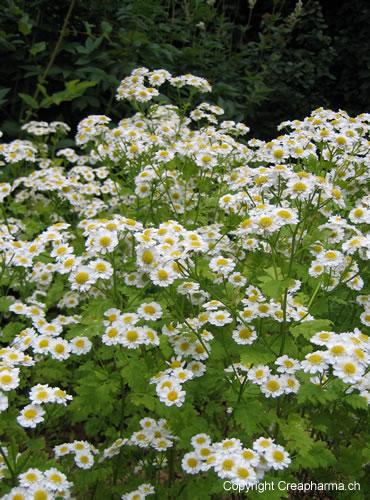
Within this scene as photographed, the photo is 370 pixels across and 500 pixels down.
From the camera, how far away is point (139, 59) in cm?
564

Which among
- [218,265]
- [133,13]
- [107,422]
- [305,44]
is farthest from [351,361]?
[305,44]

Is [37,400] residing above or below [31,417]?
above

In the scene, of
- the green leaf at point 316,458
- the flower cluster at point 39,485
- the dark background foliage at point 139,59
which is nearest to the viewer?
the flower cluster at point 39,485

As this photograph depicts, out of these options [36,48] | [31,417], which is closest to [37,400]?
[31,417]

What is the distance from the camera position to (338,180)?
3.04 metres

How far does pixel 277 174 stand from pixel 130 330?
2.93 feet

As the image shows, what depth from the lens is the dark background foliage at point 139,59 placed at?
5.20m

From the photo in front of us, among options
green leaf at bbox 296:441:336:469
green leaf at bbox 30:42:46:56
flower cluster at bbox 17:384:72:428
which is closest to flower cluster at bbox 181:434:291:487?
green leaf at bbox 296:441:336:469

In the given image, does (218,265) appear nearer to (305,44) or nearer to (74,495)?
(74,495)

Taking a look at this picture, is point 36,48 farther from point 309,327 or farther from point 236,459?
point 236,459

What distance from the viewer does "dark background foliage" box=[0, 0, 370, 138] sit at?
5.20 metres

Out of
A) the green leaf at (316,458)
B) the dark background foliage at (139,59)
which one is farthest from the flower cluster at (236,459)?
the dark background foliage at (139,59)

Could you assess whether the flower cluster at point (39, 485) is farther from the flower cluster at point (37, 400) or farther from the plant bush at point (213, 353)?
the flower cluster at point (37, 400)

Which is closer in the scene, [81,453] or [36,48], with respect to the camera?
[81,453]
